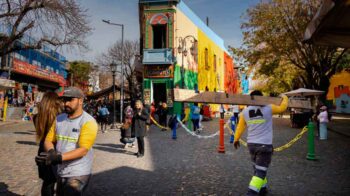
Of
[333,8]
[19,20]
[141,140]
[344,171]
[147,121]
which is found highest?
[19,20]

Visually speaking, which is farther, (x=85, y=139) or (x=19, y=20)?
(x=19, y=20)

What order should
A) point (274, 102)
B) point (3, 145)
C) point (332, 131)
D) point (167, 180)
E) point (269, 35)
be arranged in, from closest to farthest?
1. point (274, 102)
2. point (167, 180)
3. point (3, 145)
4. point (332, 131)
5. point (269, 35)

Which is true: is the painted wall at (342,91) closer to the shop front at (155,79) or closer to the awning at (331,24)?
the shop front at (155,79)

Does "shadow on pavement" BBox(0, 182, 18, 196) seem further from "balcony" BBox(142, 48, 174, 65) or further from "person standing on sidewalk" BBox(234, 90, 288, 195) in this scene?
"balcony" BBox(142, 48, 174, 65)

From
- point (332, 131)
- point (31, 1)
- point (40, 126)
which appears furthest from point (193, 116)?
point (40, 126)

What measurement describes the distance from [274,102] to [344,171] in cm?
381

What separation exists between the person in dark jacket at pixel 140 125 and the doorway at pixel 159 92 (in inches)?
515

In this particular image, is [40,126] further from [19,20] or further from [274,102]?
[19,20]

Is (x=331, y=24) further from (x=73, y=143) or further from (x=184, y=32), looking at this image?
(x=184, y=32)

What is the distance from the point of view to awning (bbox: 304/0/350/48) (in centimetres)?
274

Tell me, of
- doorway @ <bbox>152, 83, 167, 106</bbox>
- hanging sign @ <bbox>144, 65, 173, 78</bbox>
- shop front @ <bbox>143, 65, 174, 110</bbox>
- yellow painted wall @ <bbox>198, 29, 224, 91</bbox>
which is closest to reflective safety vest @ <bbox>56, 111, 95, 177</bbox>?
shop front @ <bbox>143, 65, 174, 110</bbox>

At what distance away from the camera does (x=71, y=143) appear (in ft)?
9.01

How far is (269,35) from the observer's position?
1922 cm

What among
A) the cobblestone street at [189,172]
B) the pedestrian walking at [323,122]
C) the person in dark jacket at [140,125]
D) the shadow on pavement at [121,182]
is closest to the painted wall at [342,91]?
the pedestrian walking at [323,122]
